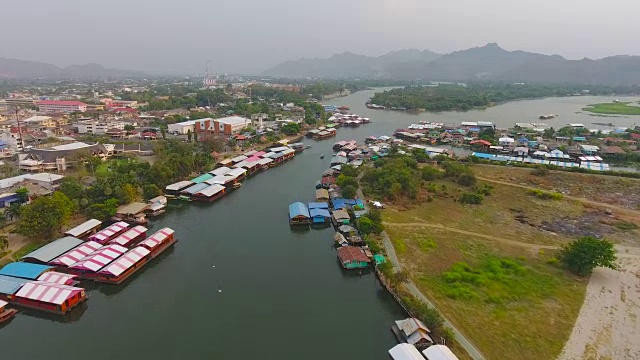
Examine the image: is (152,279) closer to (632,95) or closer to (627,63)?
(632,95)

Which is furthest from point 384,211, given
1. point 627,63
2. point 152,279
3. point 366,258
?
point 627,63

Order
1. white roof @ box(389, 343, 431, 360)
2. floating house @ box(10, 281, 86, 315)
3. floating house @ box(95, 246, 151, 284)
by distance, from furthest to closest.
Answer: floating house @ box(95, 246, 151, 284) < floating house @ box(10, 281, 86, 315) < white roof @ box(389, 343, 431, 360)

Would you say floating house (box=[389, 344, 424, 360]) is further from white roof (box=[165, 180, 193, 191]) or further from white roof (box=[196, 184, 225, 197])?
white roof (box=[165, 180, 193, 191])

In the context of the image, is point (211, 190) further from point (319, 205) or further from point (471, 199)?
point (471, 199)

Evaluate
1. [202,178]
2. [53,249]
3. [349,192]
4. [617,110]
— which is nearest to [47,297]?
[53,249]

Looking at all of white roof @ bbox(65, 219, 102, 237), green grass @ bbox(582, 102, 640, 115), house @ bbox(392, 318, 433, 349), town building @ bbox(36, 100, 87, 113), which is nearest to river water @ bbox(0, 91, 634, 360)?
house @ bbox(392, 318, 433, 349)
